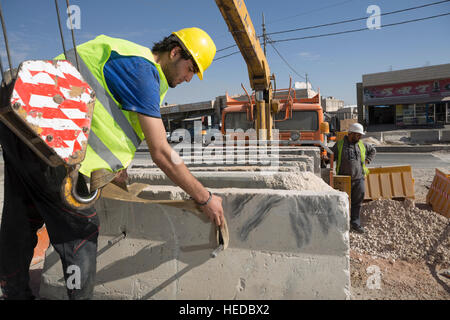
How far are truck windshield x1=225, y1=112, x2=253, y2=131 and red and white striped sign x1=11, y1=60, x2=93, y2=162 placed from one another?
6207mm

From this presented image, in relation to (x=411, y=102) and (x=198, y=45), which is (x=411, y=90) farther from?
(x=198, y=45)

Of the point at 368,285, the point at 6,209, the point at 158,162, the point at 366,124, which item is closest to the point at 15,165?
the point at 6,209

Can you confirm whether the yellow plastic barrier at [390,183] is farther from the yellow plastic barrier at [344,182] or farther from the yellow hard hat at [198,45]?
the yellow hard hat at [198,45]

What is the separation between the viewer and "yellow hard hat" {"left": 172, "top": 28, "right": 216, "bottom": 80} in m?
1.94

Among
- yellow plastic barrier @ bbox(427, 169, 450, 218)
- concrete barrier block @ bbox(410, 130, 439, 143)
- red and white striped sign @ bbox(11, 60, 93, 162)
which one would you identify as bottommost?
yellow plastic barrier @ bbox(427, 169, 450, 218)

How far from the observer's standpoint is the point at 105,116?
5.73 feet

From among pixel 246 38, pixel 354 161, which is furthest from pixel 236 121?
pixel 354 161

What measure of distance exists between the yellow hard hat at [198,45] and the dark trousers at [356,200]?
4.26m

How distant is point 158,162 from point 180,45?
2.59 feet

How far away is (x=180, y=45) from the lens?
6.36 feet

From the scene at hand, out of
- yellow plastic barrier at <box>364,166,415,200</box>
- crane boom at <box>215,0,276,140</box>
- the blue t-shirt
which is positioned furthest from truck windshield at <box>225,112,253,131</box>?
A: the blue t-shirt

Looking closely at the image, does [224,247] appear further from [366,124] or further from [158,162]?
[366,124]

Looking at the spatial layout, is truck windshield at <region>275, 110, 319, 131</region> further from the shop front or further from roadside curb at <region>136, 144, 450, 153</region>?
the shop front
